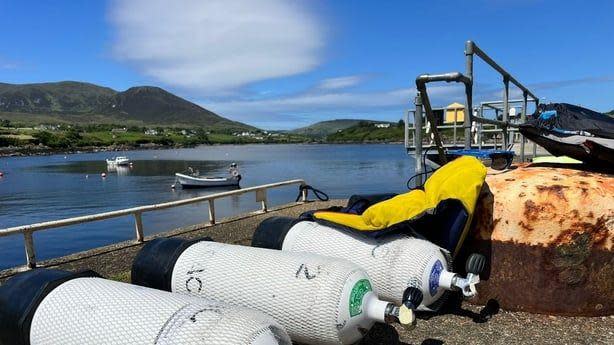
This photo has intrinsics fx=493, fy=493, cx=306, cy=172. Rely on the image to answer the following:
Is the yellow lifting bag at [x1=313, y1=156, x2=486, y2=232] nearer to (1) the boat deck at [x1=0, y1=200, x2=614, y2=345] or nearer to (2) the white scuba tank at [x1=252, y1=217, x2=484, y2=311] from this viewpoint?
(2) the white scuba tank at [x1=252, y1=217, x2=484, y2=311]

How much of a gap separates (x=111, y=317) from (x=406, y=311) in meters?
1.77

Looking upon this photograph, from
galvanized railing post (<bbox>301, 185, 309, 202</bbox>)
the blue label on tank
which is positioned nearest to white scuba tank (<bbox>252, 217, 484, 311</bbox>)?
the blue label on tank

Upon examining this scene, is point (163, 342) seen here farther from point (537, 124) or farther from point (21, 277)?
point (537, 124)

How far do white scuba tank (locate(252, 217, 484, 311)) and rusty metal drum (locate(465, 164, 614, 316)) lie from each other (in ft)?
1.96

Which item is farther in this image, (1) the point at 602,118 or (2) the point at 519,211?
(1) the point at 602,118

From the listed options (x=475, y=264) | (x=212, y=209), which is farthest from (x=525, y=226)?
(x=212, y=209)

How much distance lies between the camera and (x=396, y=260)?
13.6 ft

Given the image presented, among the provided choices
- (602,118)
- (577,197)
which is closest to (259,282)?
(577,197)

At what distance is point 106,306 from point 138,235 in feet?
21.5

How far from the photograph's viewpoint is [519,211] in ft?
14.7

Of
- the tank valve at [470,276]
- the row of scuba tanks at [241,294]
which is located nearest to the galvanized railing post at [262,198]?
the row of scuba tanks at [241,294]

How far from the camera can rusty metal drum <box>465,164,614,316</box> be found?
4207 millimetres

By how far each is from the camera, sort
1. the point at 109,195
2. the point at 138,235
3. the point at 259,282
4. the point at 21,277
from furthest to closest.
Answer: the point at 109,195
the point at 138,235
the point at 259,282
the point at 21,277

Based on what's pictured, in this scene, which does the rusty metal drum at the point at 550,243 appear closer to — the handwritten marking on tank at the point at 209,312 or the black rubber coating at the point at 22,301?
the handwritten marking on tank at the point at 209,312
